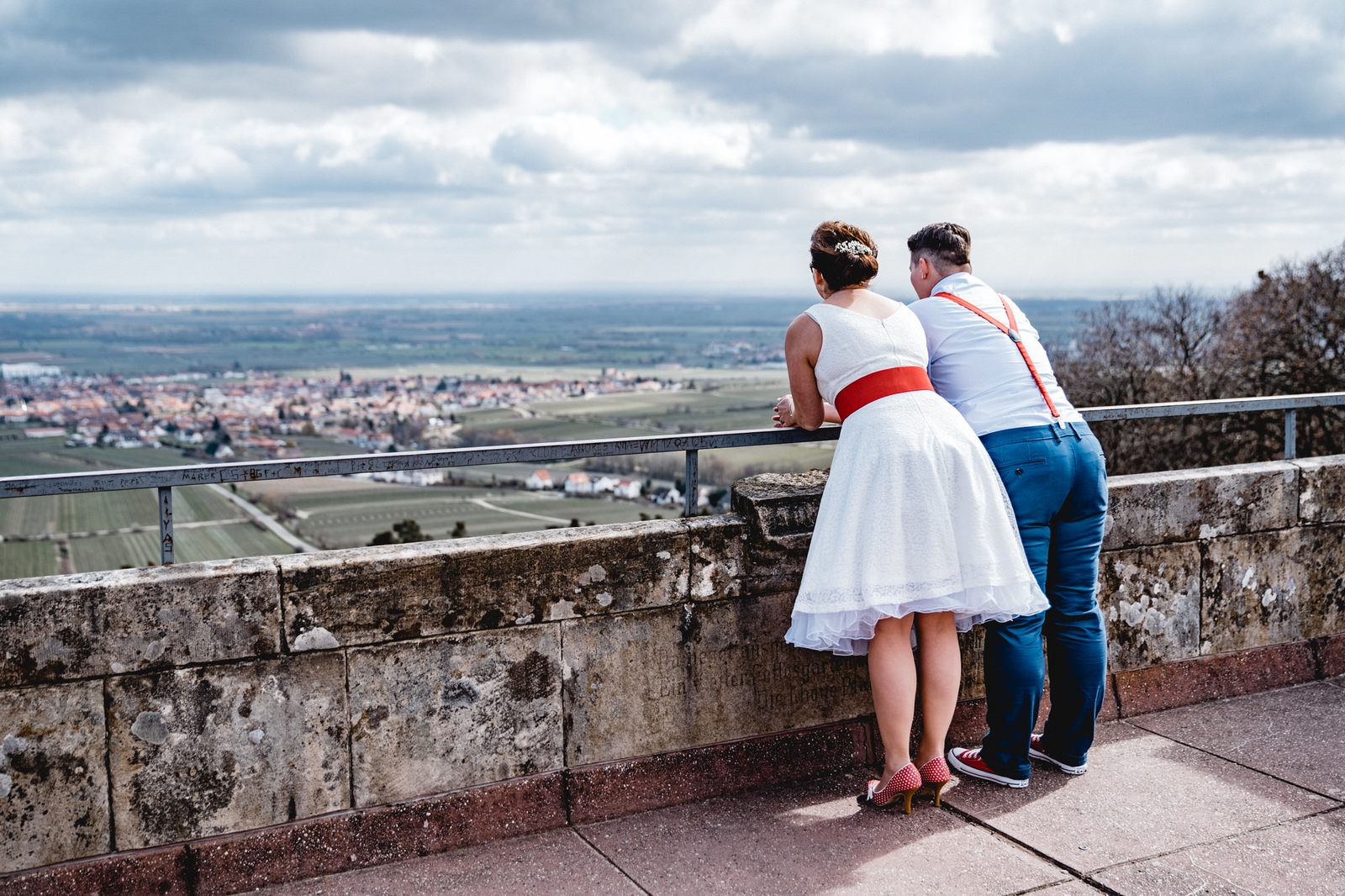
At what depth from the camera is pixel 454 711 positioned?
10.6ft

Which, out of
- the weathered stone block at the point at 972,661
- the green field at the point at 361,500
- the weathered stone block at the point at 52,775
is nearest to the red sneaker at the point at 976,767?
the weathered stone block at the point at 972,661

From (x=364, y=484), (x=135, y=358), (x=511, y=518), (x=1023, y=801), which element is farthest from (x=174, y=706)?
(x=135, y=358)

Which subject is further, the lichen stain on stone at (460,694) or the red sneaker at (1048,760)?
the red sneaker at (1048,760)

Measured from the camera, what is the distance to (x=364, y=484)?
56031mm

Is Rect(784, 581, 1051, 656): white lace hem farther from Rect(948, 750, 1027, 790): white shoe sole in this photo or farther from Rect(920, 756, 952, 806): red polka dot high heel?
Rect(948, 750, 1027, 790): white shoe sole

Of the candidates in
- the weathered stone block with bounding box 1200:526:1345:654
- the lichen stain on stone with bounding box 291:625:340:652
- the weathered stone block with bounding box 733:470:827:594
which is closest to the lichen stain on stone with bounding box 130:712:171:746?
the lichen stain on stone with bounding box 291:625:340:652

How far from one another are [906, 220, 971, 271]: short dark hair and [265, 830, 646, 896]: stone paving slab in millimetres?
2313

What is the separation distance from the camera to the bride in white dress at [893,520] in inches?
127

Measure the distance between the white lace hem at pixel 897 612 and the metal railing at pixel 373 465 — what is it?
0.59 m

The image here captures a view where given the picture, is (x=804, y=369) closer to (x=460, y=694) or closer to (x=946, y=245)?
(x=946, y=245)

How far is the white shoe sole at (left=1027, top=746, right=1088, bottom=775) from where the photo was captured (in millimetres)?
3811

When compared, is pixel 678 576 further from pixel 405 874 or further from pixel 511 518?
pixel 511 518

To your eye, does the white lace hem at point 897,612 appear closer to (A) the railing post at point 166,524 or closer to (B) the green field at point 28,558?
(A) the railing post at point 166,524

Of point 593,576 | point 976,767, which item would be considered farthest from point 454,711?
point 976,767
